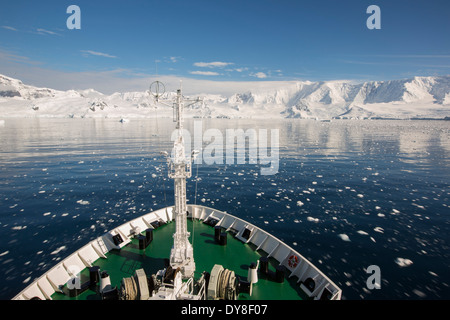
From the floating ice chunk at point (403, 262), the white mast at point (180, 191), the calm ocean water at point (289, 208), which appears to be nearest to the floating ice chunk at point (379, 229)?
the calm ocean water at point (289, 208)

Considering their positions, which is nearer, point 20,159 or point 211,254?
point 211,254

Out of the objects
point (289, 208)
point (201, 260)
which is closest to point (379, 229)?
point (289, 208)

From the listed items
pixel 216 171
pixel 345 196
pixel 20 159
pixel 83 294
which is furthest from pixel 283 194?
pixel 20 159

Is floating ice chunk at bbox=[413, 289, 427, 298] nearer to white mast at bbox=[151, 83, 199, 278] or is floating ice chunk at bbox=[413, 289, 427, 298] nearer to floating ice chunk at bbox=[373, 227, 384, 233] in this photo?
floating ice chunk at bbox=[373, 227, 384, 233]

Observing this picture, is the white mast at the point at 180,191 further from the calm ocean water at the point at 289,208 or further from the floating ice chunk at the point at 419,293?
the floating ice chunk at the point at 419,293

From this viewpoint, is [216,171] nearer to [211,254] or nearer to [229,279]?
[211,254]

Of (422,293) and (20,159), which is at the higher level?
(20,159)
